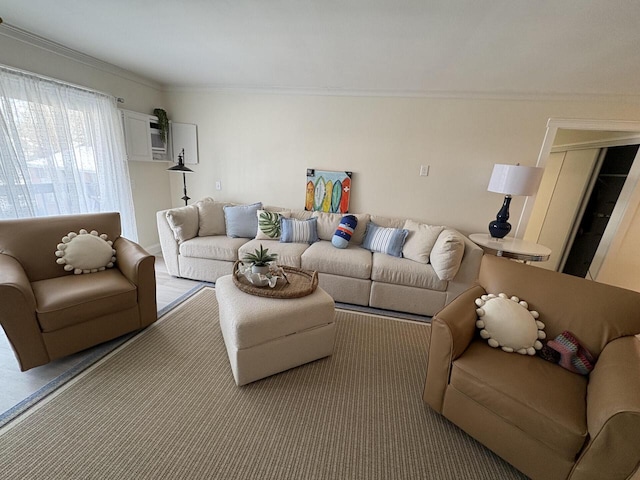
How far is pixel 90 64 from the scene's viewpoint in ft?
8.84

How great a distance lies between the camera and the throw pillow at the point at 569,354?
1.32 metres

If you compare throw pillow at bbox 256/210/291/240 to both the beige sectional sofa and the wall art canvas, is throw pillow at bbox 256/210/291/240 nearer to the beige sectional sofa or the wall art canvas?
the beige sectional sofa

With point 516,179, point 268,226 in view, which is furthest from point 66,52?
point 516,179

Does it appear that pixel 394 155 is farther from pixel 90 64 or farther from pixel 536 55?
pixel 90 64

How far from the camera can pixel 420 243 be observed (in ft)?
8.71

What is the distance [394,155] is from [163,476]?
336cm

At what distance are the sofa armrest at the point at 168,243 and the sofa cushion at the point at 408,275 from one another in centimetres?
222

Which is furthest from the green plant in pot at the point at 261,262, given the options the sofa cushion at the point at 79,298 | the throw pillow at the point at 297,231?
the throw pillow at the point at 297,231

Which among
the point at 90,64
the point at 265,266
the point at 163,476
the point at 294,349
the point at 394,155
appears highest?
the point at 90,64

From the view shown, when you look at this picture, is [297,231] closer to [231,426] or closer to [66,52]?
[231,426]

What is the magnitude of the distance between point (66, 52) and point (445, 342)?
3980 millimetres

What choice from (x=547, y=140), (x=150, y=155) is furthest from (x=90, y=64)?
(x=547, y=140)

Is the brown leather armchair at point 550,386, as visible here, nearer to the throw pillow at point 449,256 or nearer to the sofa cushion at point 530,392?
the sofa cushion at point 530,392

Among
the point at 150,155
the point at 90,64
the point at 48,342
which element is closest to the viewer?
the point at 48,342
